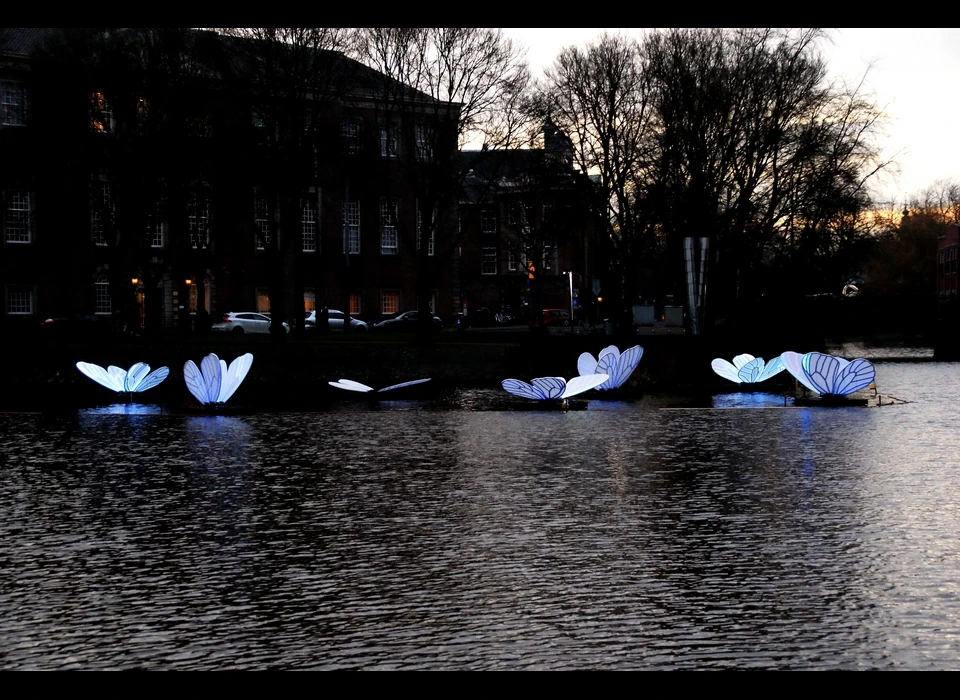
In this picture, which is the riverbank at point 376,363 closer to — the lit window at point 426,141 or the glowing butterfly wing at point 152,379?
the glowing butterfly wing at point 152,379

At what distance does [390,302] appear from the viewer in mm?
81062

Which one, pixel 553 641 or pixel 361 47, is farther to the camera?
pixel 361 47

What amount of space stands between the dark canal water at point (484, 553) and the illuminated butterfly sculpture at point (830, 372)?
6.66 metres

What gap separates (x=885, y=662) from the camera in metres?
6.39

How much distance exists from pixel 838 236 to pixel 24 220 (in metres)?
38.7

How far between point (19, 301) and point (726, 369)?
45.7 m

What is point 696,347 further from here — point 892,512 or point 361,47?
point 892,512

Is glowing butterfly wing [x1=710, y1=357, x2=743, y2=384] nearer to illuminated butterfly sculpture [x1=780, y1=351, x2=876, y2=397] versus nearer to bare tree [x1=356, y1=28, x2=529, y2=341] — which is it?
illuminated butterfly sculpture [x1=780, y1=351, x2=876, y2=397]

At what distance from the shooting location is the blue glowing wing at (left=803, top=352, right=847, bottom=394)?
1003 inches

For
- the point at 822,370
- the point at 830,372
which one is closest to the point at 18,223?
the point at 822,370

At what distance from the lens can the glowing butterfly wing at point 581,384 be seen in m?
25.4

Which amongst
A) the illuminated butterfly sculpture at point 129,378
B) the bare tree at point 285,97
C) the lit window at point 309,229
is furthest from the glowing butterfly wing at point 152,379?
the lit window at point 309,229

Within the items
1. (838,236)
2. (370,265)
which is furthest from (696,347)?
(370,265)

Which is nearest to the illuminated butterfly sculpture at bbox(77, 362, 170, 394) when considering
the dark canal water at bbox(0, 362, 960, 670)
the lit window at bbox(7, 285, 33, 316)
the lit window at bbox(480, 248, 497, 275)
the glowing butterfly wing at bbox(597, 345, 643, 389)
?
the glowing butterfly wing at bbox(597, 345, 643, 389)
